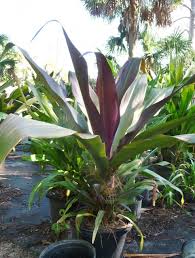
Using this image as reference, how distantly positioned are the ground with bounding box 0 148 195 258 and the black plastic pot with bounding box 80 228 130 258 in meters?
0.33

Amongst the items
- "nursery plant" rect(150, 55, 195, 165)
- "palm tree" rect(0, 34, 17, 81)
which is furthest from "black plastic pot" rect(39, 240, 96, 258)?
"palm tree" rect(0, 34, 17, 81)

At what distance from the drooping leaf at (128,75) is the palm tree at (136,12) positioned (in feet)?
32.1

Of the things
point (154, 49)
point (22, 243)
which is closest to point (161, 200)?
point (22, 243)

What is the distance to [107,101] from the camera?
165 centimetres

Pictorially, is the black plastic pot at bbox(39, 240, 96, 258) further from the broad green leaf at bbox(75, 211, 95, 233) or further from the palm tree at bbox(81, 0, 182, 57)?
the palm tree at bbox(81, 0, 182, 57)

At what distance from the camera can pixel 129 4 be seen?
36.1ft

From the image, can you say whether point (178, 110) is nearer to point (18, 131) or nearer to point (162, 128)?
point (162, 128)

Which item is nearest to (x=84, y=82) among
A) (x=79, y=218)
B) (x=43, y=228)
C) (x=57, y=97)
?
(x=57, y=97)

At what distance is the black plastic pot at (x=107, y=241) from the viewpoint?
175 cm

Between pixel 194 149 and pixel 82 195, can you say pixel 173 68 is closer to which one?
pixel 194 149

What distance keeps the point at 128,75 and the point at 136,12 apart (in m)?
9.97

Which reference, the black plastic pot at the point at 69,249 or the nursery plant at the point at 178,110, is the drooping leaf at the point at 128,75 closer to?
the black plastic pot at the point at 69,249

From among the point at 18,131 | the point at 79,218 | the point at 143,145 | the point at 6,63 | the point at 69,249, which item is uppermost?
the point at 6,63

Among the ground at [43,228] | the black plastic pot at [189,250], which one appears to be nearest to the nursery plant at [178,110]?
the ground at [43,228]
